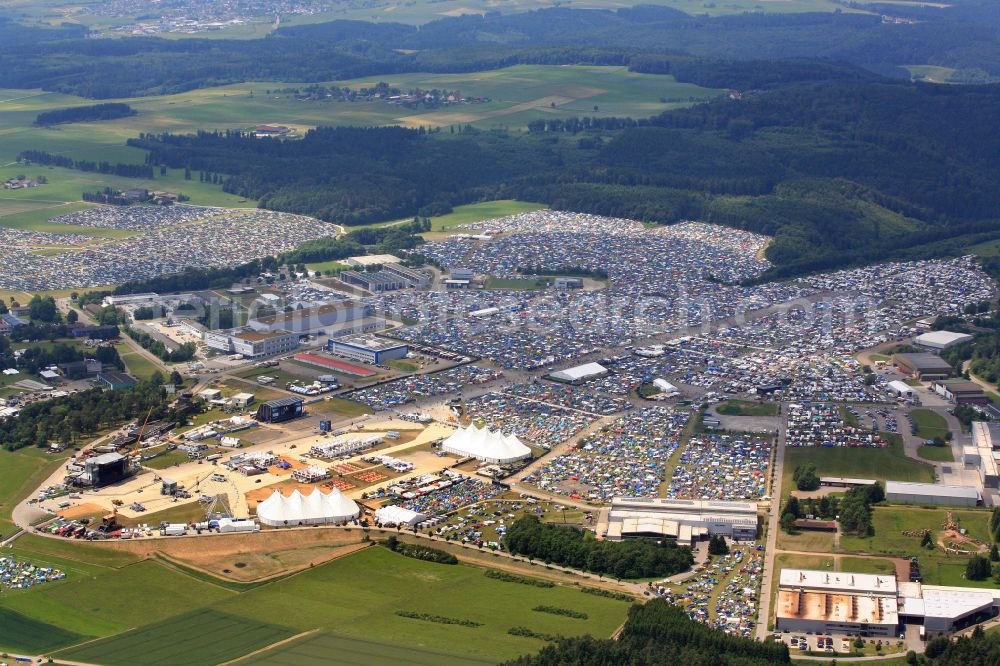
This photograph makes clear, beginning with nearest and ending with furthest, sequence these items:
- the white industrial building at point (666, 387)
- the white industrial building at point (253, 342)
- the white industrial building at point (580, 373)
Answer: the white industrial building at point (666, 387) → the white industrial building at point (580, 373) → the white industrial building at point (253, 342)

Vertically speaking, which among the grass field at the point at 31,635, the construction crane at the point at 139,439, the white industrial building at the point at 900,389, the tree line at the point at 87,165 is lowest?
the grass field at the point at 31,635

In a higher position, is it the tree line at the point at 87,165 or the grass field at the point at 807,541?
the tree line at the point at 87,165

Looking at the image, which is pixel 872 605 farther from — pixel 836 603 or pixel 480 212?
pixel 480 212

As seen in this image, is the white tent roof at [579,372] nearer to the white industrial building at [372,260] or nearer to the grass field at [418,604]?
the grass field at [418,604]

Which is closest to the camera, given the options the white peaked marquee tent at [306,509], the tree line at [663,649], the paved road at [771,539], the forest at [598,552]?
the tree line at [663,649]

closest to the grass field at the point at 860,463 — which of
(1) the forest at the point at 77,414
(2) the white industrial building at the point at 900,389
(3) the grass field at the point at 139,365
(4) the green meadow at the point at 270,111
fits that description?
(2) the white industrial building at the point at 900,389

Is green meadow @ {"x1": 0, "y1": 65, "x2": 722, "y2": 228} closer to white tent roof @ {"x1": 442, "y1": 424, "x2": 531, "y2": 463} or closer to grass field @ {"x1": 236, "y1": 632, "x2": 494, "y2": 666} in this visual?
white tent roof @ {"x1": 442, "y1": 424, "x2": 531, "y2": 463}

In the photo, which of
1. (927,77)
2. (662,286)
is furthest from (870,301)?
(927,77)
